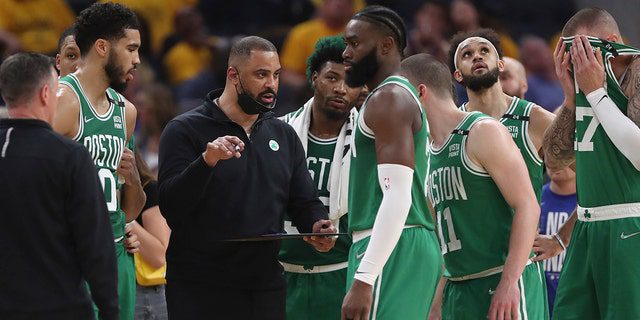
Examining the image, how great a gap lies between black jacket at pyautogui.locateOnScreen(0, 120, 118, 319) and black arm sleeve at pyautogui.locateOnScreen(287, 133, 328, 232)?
1.83m

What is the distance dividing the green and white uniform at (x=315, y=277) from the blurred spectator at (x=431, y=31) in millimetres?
5169

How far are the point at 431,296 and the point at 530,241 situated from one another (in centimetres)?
70

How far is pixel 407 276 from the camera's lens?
565cm

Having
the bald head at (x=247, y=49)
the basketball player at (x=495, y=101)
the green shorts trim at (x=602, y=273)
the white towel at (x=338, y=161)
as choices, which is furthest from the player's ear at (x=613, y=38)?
the bald head at (x=247, y=49)

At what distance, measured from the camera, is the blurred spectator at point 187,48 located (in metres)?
13.4

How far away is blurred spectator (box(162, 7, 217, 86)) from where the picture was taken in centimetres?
1341

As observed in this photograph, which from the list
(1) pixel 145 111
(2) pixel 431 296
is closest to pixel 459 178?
(2) pixel 431 296

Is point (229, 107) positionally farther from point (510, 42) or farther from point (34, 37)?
point (510, 42)

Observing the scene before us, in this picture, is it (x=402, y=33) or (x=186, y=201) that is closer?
(x=402, y=33)

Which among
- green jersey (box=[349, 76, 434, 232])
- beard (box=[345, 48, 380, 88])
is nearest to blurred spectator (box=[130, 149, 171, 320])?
green jersey (box=[349, 76, 434, 232])

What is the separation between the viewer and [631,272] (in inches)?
234

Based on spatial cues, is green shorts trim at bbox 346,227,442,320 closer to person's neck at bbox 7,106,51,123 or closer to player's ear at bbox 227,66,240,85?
player's ear at bbox 227,66,240,85

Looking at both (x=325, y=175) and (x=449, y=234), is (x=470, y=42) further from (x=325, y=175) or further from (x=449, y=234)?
(x=449, y=234)

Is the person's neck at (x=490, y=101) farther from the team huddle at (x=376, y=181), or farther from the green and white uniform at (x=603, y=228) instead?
the green and white uniform at (x=603, y=228)
